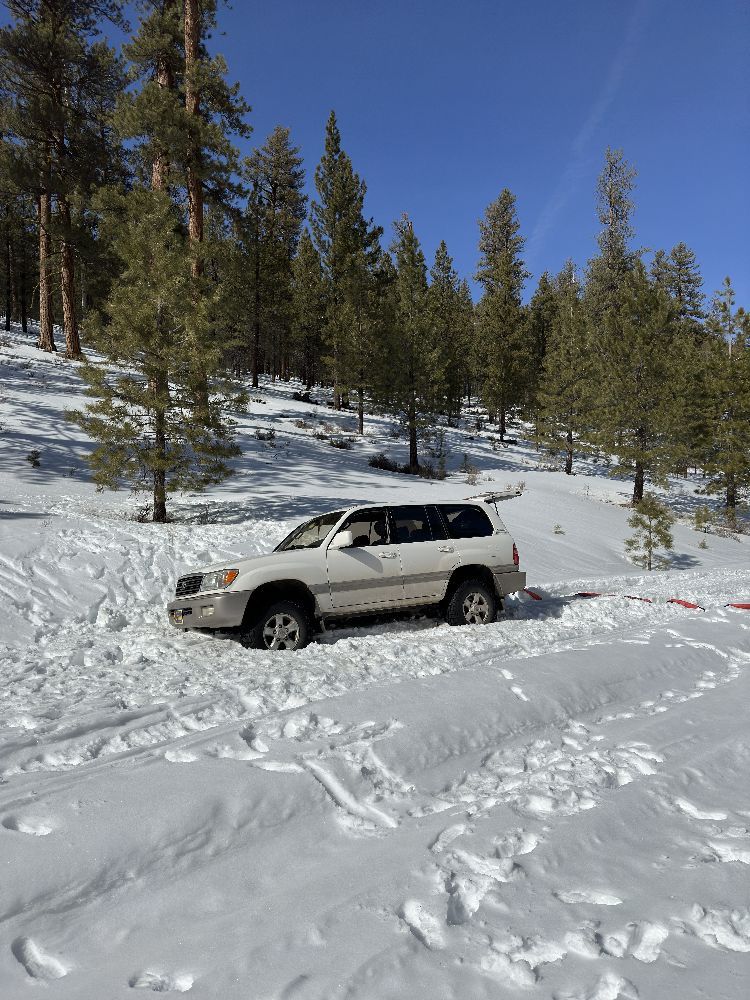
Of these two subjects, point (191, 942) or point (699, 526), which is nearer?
point (191, 942)

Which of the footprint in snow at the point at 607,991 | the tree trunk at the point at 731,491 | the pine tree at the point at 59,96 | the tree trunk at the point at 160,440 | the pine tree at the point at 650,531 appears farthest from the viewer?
the tree trunk at the point at 731,491

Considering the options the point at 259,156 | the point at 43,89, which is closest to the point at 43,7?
the point at 43,89

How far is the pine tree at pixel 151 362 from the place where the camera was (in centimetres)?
1066

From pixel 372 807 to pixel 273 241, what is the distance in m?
37.6

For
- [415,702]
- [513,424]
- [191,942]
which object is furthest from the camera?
[513,424]

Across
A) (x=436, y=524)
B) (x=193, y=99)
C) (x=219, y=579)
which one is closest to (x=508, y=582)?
(x=436, y=524)

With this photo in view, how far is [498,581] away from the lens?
25.9 feet

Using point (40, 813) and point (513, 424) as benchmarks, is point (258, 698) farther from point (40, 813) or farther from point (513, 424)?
point (513, 424)

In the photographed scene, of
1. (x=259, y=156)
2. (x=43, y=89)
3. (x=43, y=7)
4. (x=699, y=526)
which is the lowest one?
(x=699, y=526)

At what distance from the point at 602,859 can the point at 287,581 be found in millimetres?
4336

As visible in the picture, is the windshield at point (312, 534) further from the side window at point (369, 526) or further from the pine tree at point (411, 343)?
the pine tree at point (411, 343)

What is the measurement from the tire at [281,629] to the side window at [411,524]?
163 centimetres

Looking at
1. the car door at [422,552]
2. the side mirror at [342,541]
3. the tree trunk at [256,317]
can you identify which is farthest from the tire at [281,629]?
the tree trunk at [256,317]

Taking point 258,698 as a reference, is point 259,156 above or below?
above
